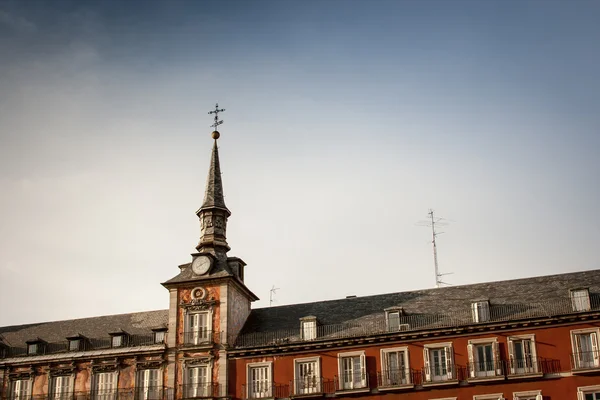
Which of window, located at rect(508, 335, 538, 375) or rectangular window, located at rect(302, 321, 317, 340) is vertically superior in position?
rectangular window, located at rect(302, 321, 317, 340)

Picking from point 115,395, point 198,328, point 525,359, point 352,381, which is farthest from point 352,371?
point 115,395

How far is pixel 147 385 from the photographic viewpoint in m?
58.3

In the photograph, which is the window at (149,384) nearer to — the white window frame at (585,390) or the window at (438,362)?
the window at (438,362)

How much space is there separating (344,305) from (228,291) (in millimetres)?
8122

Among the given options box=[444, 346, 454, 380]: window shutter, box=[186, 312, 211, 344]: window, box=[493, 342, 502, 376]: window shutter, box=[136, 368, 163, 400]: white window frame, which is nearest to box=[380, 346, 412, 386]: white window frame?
box=[444, 346, 454, 380]: window shutter

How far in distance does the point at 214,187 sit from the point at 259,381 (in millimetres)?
17215

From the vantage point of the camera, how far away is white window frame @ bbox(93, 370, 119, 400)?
193 ft

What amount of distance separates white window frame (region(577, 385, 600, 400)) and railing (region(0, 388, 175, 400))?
83.9 ft

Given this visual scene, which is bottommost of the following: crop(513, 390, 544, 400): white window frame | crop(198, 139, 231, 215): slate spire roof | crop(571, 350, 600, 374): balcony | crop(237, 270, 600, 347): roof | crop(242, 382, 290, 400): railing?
crop(513, 390, 544, 400): white window frame

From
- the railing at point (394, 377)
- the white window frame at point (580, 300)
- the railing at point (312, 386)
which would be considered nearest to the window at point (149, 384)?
the railing at point (312, 386)

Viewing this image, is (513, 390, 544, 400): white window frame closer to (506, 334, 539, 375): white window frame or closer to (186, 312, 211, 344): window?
(506, 334, 539, 375): white window frame

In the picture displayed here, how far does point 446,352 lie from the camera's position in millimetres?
53812

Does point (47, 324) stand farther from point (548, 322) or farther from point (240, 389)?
point (548, 322)

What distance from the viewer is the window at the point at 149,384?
57.8 m
